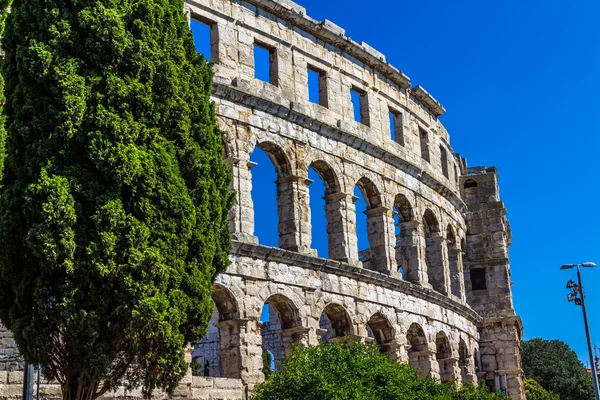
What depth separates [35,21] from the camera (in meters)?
13.8

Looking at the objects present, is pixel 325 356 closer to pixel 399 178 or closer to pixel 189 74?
pixel 189 74

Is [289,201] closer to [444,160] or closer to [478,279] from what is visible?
[444,160]

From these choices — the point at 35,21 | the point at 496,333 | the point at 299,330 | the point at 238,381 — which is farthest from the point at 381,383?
the point at 496,333

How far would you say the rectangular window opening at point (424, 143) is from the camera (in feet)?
96.4

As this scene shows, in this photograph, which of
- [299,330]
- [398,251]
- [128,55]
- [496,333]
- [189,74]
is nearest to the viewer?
[128,55]

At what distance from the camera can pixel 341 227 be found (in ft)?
78.0

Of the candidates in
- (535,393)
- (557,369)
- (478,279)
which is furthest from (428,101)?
(557,369)

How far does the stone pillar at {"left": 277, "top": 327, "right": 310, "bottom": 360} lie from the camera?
845 inches

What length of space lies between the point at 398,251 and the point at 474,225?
17.9 ft

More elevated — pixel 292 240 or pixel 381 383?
pixel 292 240

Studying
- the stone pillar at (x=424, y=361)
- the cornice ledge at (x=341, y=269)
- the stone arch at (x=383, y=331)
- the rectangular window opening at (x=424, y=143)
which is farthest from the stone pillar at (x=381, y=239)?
the rectangular window opening at (x=424, y=143)

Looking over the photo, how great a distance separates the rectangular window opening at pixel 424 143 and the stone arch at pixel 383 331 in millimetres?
6808

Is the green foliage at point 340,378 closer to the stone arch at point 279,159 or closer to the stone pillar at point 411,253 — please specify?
the stone arch at point 279,159

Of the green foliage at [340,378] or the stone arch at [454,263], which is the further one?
the stone arch at [454,263]
